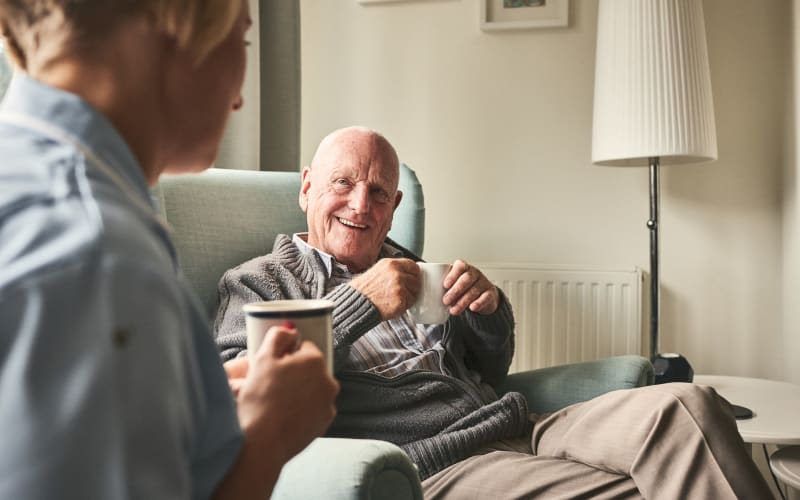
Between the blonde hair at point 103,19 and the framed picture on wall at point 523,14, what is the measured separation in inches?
79.0

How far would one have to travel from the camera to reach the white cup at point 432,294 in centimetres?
133

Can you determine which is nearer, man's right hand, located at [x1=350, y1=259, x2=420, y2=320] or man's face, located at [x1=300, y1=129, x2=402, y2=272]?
man's right hand, located at [x1=350, y1=259, x2=420, y2=320]

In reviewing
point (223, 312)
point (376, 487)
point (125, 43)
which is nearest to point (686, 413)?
point (376, 487)

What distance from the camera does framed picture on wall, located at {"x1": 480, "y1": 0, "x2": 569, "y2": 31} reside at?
2.35 m

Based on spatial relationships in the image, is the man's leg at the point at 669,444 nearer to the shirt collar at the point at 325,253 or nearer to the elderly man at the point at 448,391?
the elderly man at the point at 448,391

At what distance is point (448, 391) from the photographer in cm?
145

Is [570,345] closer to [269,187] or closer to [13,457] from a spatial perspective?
[269,187]

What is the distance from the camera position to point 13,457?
34cm

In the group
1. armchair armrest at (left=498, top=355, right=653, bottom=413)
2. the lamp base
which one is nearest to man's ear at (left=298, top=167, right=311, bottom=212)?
armchair armrest at (left=498, top=355, right=653, bottom=413)

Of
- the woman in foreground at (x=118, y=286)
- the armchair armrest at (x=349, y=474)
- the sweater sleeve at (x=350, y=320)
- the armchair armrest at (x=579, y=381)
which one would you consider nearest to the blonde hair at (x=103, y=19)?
the woman in foreground at (x=118, y=286)

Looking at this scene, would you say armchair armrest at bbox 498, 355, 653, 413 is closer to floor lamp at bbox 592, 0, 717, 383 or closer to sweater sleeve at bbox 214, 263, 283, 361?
floor lamp at bbox 592, 0, 717, 383

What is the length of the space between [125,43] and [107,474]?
0.89 feet

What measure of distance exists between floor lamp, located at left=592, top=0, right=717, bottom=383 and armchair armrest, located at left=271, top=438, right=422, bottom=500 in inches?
43.9

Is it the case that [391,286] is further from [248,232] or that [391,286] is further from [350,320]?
[248,232]
